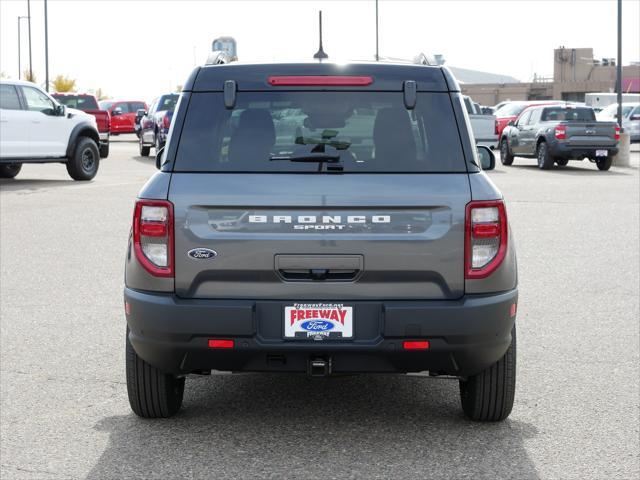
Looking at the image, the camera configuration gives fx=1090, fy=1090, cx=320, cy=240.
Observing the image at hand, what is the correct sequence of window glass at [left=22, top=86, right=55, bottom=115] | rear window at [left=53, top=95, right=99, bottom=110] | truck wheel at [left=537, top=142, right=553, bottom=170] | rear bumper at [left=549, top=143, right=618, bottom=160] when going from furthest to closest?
rear window at [left=53, top=95, right=99, bottom=110] → truck wheel at [left=537, top=142, right=553, bottom=170] → rear bumper at [left=549, top=143, right=618, bottom=160] → window glass at [left=22, top=86, right=55, bottom=115]

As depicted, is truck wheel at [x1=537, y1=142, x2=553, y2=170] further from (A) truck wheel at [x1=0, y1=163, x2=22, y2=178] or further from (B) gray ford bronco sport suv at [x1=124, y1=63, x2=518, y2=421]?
(B) gray ford bronco sport suv at [x1=124, y1=63, x2=518, y2=421]

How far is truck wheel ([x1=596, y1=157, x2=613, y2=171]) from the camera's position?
27.6m

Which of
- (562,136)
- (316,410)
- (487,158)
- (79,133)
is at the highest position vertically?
(487,158)

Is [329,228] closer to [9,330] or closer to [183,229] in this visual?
[183,229]

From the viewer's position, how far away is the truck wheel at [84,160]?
23.2 m

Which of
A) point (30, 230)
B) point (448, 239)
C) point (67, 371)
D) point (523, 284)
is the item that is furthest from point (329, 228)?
point (30, 230)

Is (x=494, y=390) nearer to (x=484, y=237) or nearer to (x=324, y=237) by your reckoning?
(x=484, y=237)

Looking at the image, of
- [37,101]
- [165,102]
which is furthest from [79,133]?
[165,102]

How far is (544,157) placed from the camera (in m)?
28.1

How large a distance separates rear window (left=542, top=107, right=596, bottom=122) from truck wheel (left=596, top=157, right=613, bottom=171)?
1.21 meters

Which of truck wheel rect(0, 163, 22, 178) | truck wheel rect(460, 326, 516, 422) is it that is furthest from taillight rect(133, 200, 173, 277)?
truck wheel rect(0, 163, 22, 178)

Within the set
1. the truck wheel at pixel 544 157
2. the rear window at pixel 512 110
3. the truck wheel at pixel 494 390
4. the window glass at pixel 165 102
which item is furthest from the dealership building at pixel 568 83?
the truck wheel at pixel 494 390

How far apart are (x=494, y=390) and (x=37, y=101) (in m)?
18.7

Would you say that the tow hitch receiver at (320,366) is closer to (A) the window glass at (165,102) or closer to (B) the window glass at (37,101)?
(B) the window glass at (37,101)
